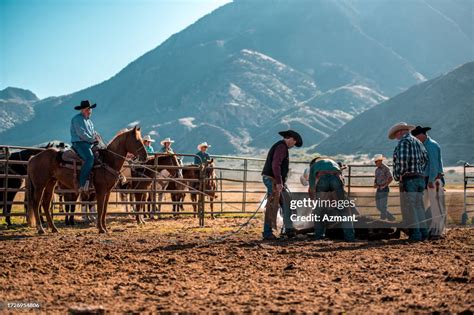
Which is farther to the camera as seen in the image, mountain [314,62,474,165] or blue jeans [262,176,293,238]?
mountain [314,62,474,165]

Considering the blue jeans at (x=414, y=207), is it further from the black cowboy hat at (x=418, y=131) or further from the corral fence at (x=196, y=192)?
the black cowboy hat at (x=418, y=131)

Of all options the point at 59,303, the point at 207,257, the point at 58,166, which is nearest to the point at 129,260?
the point at 207,257

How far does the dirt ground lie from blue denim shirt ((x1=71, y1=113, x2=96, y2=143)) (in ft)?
5.96

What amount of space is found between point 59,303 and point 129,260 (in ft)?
7.93

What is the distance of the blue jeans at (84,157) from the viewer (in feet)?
37.0

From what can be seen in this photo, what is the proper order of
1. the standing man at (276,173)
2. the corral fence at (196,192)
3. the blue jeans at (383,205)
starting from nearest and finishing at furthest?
the standing man at (276,173) < the blue jeans at (383,205) < the corral fence at (196,192)

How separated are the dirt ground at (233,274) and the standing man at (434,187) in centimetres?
46

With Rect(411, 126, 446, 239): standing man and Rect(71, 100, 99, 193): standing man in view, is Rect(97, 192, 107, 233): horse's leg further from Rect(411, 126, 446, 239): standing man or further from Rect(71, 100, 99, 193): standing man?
Rect(411, 126, 446, 239): standing man

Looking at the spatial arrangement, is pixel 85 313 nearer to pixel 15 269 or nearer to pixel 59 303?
pixel 59 303

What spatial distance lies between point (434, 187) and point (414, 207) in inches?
45.8

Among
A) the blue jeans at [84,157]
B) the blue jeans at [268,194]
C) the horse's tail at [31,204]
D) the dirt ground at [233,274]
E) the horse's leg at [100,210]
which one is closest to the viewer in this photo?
the dirt ground at [233,274]

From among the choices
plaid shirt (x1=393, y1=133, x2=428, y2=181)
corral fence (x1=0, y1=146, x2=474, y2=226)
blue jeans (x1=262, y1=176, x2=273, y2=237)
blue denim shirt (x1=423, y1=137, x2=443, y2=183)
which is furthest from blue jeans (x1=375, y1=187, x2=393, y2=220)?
blue jeans (x1=262, y1=176, x2=273, y2=237)

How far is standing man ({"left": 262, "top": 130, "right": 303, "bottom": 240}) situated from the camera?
34.1 ft

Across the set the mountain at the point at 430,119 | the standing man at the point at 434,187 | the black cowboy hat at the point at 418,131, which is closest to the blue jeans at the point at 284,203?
the standing man at the point at 434,187
